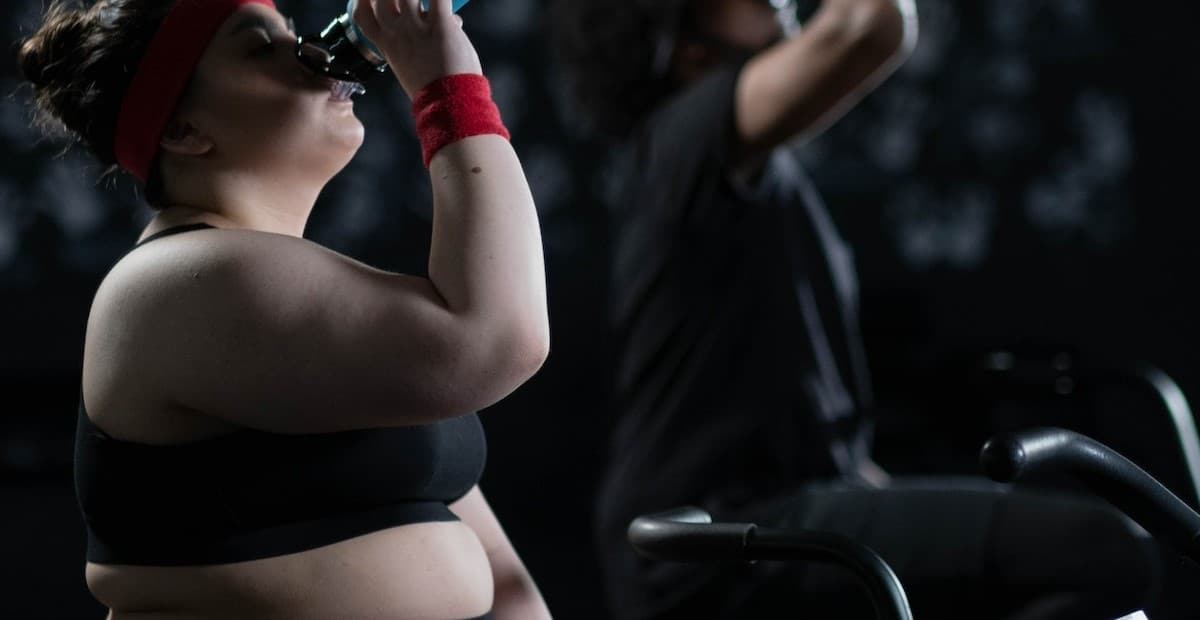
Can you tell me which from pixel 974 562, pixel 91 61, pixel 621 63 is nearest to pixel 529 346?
pixel 91 61

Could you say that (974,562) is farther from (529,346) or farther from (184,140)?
(184,140)

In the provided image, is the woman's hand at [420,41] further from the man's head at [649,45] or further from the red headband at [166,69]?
the man's head at [649,45]

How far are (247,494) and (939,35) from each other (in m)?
2.89

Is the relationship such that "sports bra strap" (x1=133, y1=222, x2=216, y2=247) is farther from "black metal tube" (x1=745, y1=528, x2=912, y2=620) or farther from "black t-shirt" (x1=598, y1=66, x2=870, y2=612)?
"black t-shirt" (x1=598, y1=66, x2=870, y2=612)

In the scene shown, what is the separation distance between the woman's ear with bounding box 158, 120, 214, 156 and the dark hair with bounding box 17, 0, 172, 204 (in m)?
0.04

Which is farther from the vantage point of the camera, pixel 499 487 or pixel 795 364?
pixel 499 487

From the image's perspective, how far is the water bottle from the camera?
895 mm

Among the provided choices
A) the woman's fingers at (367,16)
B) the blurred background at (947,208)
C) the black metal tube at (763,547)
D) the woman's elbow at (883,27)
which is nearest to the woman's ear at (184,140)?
the woman's fingers at (367,16)

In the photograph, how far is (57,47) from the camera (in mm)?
973

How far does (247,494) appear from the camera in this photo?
0.86 meters

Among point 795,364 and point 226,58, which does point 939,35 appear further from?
point 226,58

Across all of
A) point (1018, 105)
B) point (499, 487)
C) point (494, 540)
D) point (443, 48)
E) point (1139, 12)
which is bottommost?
point (499, 487)

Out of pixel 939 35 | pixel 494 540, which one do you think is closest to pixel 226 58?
pixel 494 540

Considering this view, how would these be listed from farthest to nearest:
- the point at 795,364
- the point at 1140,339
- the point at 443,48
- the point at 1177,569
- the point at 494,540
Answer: the point at 1140,339
the point at 1177,569
the point at 795,364
the point at 494,540
the point at 443,48
